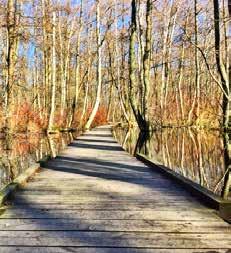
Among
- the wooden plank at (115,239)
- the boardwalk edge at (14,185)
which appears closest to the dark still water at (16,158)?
the boardwalk edge at (14,185)

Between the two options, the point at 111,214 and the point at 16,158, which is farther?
the point at 16,158

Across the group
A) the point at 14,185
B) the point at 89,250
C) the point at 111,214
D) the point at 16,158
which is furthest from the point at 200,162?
the point at 89,250

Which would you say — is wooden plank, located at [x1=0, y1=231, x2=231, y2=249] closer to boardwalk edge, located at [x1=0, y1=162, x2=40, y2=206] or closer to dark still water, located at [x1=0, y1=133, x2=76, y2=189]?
boardwalk edge, located at [x1=0, y1=162, x2=40, y2=206]

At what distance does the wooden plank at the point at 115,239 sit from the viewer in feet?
12.0

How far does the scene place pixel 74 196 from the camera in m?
5.71

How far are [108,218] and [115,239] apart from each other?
2.39ft

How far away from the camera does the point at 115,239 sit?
150 inches

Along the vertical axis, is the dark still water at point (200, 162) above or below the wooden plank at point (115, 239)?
below

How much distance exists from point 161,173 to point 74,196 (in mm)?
2498

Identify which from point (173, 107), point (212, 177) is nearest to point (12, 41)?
point (212, 177)

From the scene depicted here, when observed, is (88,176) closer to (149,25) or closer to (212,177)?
(212,177)

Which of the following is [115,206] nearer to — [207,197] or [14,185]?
[207,197]

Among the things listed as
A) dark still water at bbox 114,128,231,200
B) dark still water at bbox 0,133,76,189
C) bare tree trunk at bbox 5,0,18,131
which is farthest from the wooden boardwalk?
bare tree trunk at bbox 5,0,18,131

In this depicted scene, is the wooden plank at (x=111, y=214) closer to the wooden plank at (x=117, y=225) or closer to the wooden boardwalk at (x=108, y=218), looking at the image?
the wooden boardwalk at (x=108, y=218)
